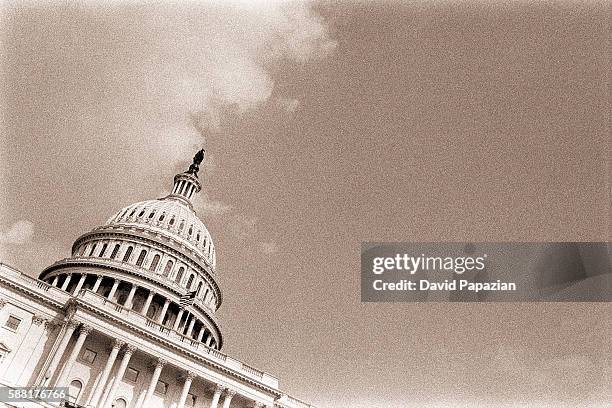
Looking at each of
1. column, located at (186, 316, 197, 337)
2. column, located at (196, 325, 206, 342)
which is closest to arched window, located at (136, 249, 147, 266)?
column, located at (186, 316, 197, 337)

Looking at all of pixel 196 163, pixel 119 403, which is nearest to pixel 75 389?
pixel 119 403

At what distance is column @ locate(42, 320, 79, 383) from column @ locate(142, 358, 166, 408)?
20.9 feet

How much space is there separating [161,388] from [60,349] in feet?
26.5

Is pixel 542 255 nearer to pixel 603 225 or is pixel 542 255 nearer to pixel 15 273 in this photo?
pixel 603 225

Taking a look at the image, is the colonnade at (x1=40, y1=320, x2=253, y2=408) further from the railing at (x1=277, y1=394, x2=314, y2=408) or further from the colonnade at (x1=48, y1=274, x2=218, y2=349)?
the colonnade at (x1=48, y1=274, x2=218, y2=349)

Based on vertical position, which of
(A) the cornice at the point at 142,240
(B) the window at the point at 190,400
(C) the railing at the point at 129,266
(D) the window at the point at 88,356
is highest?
(A) the cornice at the point at 142,240

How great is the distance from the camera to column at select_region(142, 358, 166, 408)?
38172 mm

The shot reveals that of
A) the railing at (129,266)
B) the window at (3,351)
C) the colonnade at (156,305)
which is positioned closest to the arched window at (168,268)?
the railing at (129,266)

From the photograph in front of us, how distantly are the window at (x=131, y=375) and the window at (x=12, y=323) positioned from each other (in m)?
8.24

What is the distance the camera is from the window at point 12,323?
3778cm

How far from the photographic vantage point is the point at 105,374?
37125 mm

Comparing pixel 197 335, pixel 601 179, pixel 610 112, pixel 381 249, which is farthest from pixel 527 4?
pixel 197 335

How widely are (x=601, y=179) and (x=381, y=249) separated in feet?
26.3

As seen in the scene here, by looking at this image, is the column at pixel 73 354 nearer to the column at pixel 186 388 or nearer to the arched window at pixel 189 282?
the column at pixel 186 388
